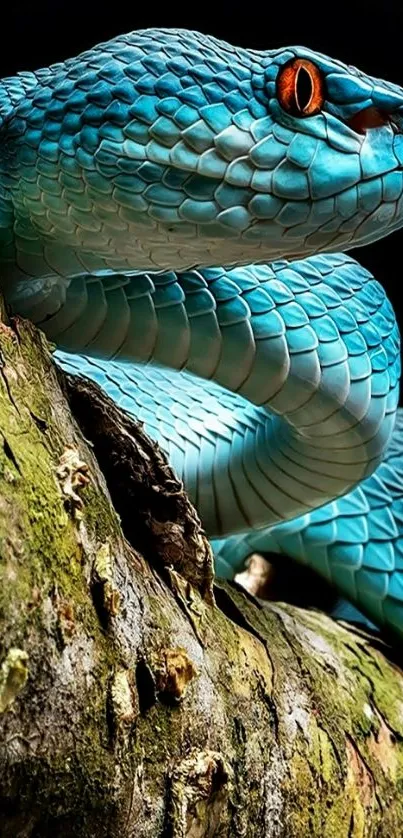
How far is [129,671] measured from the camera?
30.5 inches

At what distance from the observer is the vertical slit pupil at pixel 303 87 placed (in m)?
1.04

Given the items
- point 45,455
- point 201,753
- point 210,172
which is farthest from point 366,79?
point 201,753

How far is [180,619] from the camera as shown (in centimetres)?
92

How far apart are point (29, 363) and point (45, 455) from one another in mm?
127

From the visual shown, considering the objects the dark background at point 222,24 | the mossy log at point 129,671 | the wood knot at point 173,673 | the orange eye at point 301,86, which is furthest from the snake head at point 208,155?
the dark background at point 222,24

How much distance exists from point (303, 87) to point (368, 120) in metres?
0.08

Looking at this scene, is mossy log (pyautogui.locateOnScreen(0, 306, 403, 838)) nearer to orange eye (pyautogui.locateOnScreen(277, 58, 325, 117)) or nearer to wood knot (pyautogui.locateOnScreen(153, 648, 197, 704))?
wood knot (pyautogui.locateOnScreen(153, 648, 197, 704))

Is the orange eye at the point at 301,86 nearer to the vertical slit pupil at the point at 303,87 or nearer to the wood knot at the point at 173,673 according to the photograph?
the vertical slit pupil at the point at 303,87

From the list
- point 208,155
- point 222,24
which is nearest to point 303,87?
point 208,155

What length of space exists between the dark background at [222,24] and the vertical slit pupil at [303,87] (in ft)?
5.34

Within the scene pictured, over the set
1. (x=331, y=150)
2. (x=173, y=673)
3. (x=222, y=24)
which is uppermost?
(x=331, y=150)

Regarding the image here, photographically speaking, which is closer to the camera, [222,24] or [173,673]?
[173,673]

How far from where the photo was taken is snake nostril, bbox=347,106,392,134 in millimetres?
1041

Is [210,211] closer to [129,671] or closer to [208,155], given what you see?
[208,155]
